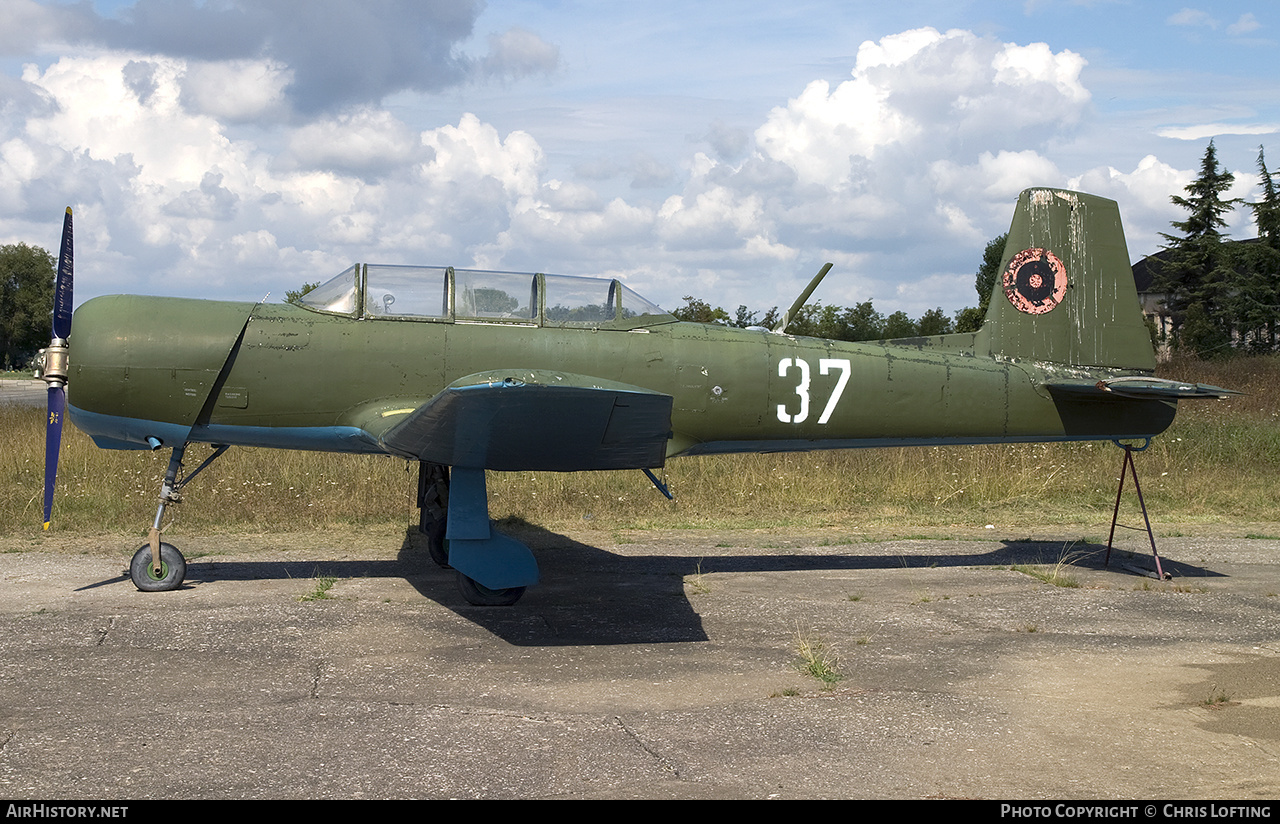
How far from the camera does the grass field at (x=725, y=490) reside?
34.7 feet

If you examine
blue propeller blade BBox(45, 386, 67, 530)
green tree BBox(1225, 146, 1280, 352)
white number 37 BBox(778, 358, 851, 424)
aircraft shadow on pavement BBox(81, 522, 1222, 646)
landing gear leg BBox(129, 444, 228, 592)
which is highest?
green tree BBox(1225, 146, 1280, 352)

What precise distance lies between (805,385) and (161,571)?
5.20 m

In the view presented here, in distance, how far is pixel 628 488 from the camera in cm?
1201

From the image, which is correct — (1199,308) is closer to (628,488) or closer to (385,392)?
(628,488)

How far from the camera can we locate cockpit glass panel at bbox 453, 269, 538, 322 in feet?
24.3

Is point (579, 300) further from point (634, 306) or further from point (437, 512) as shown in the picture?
point (437, 512)

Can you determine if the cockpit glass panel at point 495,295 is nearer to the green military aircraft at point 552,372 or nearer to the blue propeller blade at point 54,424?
the green military aircraft at point 552,372

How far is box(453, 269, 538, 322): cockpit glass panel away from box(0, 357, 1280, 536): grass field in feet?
12.1

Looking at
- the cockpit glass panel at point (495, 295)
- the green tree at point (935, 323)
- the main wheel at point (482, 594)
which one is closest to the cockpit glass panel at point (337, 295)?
the cockpit glass panel at point (495, 295)

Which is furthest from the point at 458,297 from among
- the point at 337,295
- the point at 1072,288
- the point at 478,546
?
the point at 1072,288

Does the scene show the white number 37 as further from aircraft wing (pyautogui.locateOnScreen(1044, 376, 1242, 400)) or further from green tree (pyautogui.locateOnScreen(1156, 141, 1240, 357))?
green tree (pyautogui.locateOnScreen(1156, 141, 1240, 357))

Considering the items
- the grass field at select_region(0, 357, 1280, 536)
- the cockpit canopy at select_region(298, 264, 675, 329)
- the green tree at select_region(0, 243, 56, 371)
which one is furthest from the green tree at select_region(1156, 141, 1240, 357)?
the green tree at select_region(0, 243, 56, 371)

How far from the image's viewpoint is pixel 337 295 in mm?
7398
